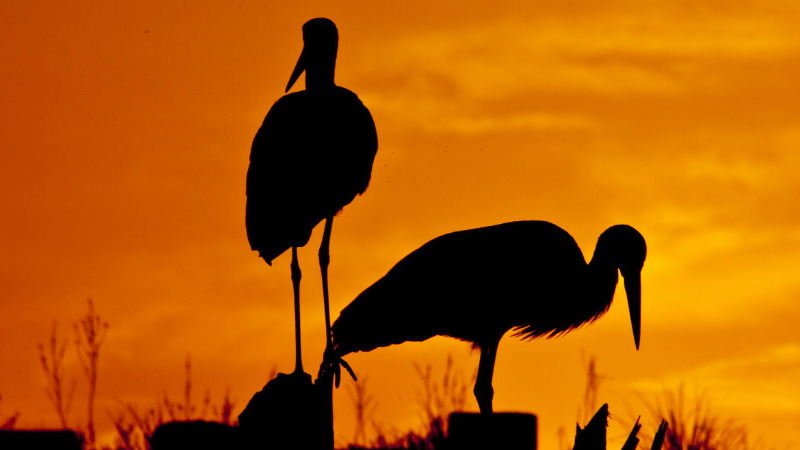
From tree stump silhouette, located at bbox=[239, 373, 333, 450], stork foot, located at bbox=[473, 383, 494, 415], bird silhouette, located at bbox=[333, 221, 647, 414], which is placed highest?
bird silhouette, located at bbox=[333, 221, 647, 414]

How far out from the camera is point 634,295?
957cm

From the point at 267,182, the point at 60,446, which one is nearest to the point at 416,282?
the point at 267,182

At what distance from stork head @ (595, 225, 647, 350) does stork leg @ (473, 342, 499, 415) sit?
3.11 feet

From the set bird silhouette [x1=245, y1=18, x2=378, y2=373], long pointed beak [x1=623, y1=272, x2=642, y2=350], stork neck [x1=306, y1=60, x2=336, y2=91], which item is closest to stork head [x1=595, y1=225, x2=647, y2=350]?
long pointed beak [x1=623, y1=272, x2=642, y2=350]

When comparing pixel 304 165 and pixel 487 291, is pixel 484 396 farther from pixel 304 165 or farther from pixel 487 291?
pixel 304 165

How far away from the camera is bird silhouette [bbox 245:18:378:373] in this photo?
8875 mm

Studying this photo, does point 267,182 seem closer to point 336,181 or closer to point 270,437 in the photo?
point 336,181

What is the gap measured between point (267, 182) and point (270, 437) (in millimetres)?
3209

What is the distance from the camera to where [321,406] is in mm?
6176

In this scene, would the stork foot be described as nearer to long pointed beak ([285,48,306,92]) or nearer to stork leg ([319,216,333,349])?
stork leg ([319,216,333,349])

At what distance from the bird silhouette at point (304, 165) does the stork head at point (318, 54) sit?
141 mm

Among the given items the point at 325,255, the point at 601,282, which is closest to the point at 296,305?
the point at 325,255

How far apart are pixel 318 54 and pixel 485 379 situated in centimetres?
239

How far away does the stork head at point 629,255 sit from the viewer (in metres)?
9.48
